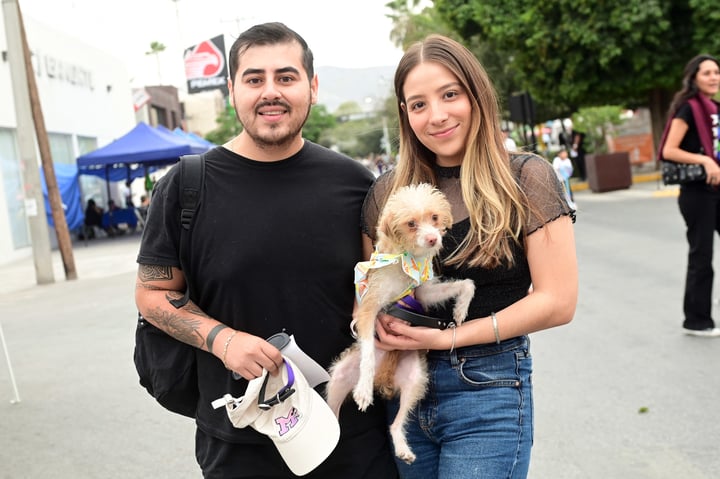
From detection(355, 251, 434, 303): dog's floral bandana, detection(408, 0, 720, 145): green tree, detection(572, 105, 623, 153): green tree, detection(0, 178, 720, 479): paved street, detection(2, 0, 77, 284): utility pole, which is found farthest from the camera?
detection(572, 105, 623, 153): green tree

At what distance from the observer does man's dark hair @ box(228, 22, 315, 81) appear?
109 inches

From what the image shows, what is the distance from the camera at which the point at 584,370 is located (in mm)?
6383

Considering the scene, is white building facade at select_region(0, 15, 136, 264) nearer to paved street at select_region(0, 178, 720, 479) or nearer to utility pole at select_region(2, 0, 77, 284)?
utility pole at select_region(2, 0, 77, 284)

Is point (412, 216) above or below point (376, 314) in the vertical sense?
above

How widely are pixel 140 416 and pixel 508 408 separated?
4529mm

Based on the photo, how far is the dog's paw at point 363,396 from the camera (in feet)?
8.59

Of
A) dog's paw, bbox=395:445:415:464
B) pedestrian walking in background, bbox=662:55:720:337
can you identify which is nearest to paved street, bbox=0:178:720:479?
pedestrian walking in background, bbox=662:55:720:337

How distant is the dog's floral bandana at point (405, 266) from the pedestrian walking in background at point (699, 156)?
499 centimetres

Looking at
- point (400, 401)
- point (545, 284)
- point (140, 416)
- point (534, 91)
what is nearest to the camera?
point (545, 284)

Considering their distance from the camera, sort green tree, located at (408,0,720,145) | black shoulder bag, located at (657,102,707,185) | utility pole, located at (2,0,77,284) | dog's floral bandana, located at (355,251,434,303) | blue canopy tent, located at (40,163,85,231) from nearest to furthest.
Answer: dog's floral bandana, located at (355,251,434,303)
black shoulder bag, located at (657,102,707,185)
utility pole, located at (2,0,77,284)
green tree, located at (408,0,720,145)
blue canopy tent, located at (40,163,85,231)

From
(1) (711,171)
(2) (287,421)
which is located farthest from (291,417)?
(1) (711,171)

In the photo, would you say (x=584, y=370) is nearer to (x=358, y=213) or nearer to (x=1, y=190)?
(x=358, y=213)

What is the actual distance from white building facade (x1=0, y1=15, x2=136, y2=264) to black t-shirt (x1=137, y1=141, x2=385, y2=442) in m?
19.2

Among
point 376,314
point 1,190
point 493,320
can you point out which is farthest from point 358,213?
point 1,190
